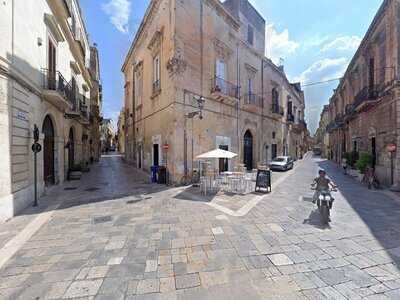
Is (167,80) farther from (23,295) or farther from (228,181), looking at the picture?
(23,295)

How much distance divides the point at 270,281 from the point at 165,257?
1.68 m

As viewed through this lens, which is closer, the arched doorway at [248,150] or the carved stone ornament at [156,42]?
the carved stone ornament at [156,42]

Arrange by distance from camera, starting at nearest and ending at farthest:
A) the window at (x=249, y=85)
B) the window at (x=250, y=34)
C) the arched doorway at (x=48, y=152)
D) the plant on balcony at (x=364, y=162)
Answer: the arched doorway at (x=48, y=152), the plant on balcony at (x=364, y=162), the window at (x=249, y=85), the window at (x=250, y=34)

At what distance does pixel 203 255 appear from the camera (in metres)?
3.71

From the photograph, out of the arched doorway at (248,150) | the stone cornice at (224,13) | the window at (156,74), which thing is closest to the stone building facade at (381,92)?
the arched doorway at (248,150)

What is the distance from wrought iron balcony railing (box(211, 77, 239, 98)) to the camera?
12.7m

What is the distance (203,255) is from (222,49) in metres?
12.9

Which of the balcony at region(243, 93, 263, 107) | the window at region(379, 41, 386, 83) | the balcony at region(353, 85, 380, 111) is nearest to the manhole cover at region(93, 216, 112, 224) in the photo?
the balcony at region(243, 93, 263, 107)

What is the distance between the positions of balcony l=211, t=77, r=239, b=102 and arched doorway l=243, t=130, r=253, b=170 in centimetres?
368

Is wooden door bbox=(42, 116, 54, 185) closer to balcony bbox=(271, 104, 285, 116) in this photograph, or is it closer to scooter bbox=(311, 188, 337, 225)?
scooter bbox=(311, 188, 337, 225)

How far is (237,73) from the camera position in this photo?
15250 millimetres

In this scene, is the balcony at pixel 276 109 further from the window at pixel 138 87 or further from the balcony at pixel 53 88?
the balcony at pixel 53 88

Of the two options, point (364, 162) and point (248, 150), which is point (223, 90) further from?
point (364, 162)

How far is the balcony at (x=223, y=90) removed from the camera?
12664 mm
